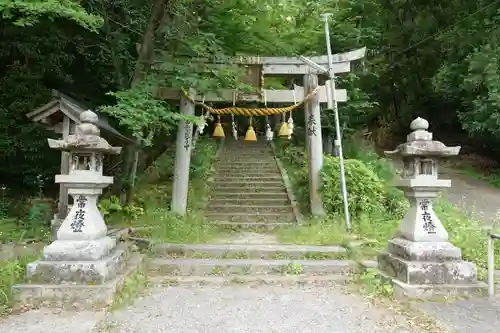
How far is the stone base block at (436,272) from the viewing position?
18.8 ft

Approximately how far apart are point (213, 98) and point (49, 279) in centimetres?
632

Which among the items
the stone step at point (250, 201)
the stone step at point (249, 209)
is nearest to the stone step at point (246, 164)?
the stone step at point (250, 201)

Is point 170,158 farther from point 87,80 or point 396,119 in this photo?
point 396,119

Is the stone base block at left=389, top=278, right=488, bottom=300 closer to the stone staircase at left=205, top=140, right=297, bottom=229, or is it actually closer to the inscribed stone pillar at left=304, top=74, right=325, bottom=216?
the stone staircase at left=205, top=140, right=297, bottom=229

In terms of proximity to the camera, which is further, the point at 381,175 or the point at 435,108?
the point at 435,108

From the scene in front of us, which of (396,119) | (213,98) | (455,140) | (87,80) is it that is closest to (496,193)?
(455,140)

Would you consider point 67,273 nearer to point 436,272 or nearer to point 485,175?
point 436,272

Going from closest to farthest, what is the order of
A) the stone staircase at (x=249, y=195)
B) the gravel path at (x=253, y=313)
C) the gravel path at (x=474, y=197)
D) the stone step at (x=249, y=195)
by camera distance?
1. the gravel path at (x=253, y=313)
2. the stone staircase at (x=249, y=195)
3. the gravel path at (x=474, y=197)
4. the stone step at (x=249, y=195)

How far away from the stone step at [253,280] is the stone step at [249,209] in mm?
4507

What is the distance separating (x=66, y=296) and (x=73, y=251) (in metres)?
0.59

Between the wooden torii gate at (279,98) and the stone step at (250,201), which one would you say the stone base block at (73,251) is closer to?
the wooden torii gate at (279,98)

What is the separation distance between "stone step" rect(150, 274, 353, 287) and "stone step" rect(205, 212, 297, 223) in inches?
153

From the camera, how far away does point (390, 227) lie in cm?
910

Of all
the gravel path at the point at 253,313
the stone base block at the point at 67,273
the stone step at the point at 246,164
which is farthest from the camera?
the stone step at the point at 246,164
